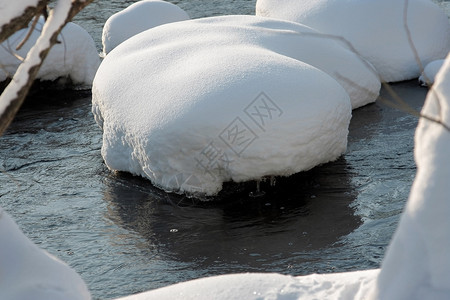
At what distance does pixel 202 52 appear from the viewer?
8266 millimetres

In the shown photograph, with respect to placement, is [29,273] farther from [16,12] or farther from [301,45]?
[301,45]

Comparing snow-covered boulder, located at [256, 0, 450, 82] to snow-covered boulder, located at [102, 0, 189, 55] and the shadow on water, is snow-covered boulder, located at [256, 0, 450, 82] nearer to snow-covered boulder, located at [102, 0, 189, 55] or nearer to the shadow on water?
snow-covered boulder, located at [102, 0, 189, 55]

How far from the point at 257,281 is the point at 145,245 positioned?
3336 mm

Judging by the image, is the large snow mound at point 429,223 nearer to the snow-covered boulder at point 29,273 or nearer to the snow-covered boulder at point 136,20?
the snow-covered boulder at point 29,273

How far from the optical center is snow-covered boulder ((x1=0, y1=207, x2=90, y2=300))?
3.58 m

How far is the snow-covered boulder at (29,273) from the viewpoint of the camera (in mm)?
3576

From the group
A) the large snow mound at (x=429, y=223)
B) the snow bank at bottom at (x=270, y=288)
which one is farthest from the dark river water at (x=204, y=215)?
the large snow mound at (x=429, y=223)

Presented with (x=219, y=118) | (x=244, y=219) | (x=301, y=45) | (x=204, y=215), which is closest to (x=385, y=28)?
(x=301, y=45)

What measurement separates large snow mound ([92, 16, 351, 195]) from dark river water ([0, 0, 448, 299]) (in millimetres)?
270

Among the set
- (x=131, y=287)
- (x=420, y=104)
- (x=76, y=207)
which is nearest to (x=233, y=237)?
A: (x=131, y=287)

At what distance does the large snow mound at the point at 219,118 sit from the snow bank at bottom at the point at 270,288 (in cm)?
346

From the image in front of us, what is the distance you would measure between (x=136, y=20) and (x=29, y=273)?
8.81 metres

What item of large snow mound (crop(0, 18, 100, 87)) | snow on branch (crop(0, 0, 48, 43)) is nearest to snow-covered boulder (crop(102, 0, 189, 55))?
large snow mound (crop(0, 18, 100, 87))

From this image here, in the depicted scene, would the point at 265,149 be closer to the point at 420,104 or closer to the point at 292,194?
the point at 292,194
